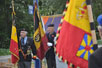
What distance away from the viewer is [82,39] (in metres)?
2.92

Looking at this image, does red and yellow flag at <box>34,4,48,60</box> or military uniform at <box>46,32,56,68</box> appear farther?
military uniform at <box>46,32,56,68</box>

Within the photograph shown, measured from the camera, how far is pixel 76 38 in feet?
9.50

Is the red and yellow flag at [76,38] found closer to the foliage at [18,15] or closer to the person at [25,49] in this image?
the person at [25,49]

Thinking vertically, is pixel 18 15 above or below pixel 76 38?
below

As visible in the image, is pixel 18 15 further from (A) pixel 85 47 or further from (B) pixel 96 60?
(B) pixel 96 60

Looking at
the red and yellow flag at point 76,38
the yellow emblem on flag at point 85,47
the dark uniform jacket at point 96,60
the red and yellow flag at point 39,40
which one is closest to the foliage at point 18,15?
the red and yellow flag at point 39,40

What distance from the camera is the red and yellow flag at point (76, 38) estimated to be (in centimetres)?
284

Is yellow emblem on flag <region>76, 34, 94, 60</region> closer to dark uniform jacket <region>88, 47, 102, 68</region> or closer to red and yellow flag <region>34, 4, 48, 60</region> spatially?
dark uniform jacket <region>88, 47, 102, 68</region>

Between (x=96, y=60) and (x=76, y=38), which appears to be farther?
(x=76, y=38)

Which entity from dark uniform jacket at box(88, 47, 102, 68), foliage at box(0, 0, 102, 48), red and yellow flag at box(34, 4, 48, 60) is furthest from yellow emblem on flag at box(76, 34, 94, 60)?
foliage at box(0, 0, 102, 48)

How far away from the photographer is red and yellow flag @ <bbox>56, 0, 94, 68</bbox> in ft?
9.32

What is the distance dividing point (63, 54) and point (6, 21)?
2151cm

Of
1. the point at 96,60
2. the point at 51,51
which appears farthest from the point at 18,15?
the point at 96,60

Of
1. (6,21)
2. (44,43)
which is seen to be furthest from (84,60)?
(6,21)
